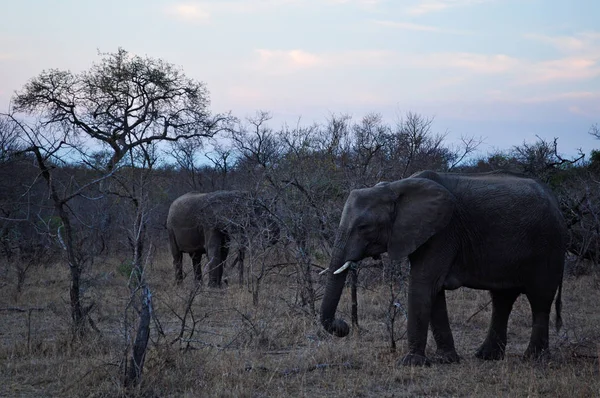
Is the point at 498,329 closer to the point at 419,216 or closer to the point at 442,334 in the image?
the point at 442,334

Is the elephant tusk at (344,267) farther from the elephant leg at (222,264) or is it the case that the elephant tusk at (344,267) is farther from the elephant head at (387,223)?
the elephant leg at (222,264)

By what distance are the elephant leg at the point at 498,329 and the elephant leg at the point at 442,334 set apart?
17.6 inches

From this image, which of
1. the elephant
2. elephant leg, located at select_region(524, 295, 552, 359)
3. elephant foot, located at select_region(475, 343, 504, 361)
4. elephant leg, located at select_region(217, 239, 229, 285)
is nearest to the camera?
elephant leg, located at select_region(524, 295, 552, 359)

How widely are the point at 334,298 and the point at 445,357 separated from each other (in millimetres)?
1377

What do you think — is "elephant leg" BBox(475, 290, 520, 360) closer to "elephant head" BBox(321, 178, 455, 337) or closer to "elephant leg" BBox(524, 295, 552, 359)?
"elephant leg" BBox(524, 295, 552, 359)

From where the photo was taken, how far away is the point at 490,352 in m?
7.79

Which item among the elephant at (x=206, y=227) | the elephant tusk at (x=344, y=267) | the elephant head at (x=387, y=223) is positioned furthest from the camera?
the elephant at (x=206, y=227)

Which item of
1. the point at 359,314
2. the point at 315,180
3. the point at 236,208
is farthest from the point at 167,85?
the point at 359,314

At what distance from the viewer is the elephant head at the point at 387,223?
7.15m

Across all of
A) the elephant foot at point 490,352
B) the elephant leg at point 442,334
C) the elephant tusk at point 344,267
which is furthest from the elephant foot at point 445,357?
the elephant tusk at point 344,267

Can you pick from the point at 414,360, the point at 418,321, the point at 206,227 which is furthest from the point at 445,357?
the point at 206,227

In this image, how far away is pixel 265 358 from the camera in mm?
7344

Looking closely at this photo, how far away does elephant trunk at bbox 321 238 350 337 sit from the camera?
6832 mm

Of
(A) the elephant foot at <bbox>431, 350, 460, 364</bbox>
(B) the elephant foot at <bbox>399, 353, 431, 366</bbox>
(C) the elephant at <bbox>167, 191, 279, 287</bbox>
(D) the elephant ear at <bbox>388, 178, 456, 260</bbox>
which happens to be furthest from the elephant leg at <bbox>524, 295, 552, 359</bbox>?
(C) the elephant at <bbox>167, 191, 279, 287</bbox>
